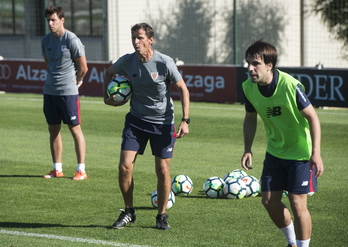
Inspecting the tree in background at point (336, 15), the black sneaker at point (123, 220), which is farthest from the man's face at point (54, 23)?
the tree in background at point (336, 15)

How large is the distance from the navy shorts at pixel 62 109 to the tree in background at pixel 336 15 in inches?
710

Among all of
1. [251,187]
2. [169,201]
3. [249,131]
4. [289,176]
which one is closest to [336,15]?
[251,187]

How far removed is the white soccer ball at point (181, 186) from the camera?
9.29 m

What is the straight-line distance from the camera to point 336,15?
27.0 meters

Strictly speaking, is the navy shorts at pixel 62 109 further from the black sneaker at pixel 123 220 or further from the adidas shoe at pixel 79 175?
the black sneaker at pixel 123 220

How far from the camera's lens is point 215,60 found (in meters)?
31.3

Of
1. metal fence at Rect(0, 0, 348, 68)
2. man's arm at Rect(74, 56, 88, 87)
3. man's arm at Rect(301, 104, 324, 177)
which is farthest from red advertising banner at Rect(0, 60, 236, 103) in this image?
man's arm at Rect(301, 104, 324, 177)

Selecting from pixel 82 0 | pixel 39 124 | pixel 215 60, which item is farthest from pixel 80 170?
pixel 82 0

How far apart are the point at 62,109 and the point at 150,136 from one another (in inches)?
118

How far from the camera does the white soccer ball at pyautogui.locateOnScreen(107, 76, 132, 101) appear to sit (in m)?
7.72

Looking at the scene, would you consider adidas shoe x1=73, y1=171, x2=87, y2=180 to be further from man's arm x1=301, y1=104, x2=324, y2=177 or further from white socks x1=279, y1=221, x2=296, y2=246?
man's arm x1=301, y1=104, x2=324, y2=177

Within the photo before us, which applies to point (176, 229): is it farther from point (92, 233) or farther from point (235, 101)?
point (235, 101)

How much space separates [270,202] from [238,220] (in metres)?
1.79

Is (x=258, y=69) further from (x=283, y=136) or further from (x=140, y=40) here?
(x=140, y=40)
